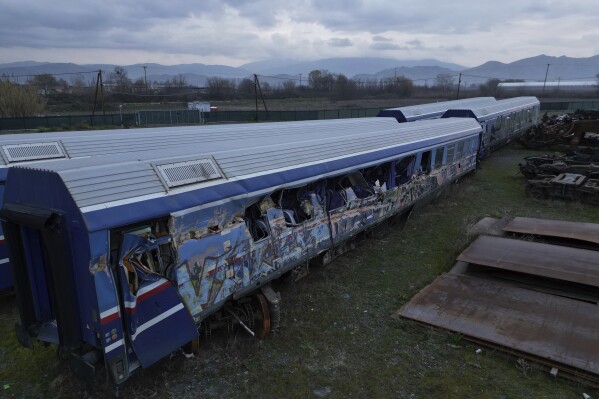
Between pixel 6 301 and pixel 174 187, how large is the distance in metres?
5.63

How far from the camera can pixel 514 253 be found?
9.87 meters

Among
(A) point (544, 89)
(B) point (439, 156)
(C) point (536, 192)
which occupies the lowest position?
(C) point (536, 192)

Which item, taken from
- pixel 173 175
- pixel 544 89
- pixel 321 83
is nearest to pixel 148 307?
Answer: pixel 173 175

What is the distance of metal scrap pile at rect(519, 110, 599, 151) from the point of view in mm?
26406

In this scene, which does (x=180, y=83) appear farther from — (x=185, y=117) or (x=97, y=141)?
(x=97, y=141)

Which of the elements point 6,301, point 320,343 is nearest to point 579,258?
point 320,343

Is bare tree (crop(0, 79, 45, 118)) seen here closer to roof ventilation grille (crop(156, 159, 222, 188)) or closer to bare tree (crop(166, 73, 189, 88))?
roof ventilation grille (crop(156, 159, 222, 188))

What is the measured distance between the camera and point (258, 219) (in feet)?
24.4

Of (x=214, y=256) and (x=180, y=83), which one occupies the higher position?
(x=180, y=83)

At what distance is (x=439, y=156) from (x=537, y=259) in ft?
20.1

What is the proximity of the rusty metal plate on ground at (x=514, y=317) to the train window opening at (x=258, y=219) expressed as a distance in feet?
10.1

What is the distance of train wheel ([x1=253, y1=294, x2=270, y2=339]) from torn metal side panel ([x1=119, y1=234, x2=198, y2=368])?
1.64m

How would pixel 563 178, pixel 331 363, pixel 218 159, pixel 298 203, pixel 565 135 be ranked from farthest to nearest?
pixel 565 135
pixel 563 178
pixel 298 203
pixel 218 159
pixel 331 363

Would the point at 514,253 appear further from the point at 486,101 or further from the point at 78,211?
the point at 486,101
